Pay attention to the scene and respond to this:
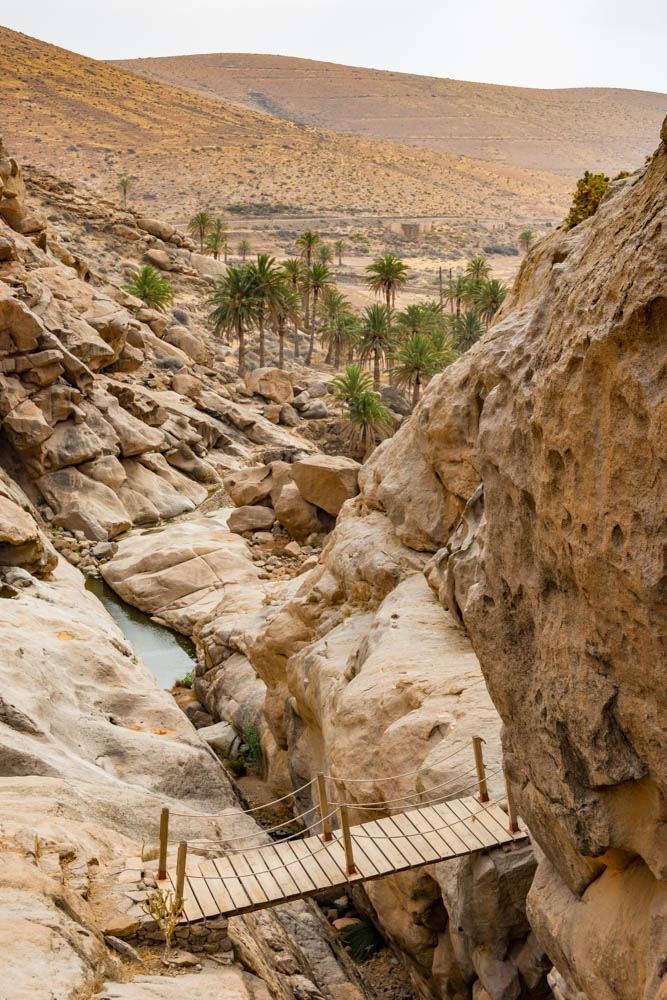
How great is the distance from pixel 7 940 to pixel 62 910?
990mm

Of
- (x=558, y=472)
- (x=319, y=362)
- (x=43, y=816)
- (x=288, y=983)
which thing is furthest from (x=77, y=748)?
(x=319, y=362)

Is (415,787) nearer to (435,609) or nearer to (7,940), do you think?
(435,609)

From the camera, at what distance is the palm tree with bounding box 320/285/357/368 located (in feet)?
196

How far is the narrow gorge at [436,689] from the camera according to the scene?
527 cm

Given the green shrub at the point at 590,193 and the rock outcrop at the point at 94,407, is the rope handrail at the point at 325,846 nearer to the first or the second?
the green shrub at the point at 590,193

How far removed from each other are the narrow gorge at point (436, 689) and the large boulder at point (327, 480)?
0.09 metres

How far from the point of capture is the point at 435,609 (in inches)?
556

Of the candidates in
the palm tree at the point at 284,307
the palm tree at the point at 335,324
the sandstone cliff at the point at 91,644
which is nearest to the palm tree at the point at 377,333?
the palm tree at the point at 335,324

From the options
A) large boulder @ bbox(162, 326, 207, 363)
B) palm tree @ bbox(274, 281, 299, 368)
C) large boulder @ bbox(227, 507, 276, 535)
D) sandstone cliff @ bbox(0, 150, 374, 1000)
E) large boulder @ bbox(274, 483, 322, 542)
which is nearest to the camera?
sandstone cliff @ bbox(0, 150, 374, 1000)

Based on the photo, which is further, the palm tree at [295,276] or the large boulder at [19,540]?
the palm tree at [295,276]

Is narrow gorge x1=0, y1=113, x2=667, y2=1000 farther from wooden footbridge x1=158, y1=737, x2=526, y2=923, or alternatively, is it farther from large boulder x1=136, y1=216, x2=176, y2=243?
large boulder x1=136, y1=216, x2=176, y2=243

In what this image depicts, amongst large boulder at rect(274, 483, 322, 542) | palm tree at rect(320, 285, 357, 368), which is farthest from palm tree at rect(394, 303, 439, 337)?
large boulder at rect(274, 483, 322, 542)

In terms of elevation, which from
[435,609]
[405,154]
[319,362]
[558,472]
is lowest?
[319,362]

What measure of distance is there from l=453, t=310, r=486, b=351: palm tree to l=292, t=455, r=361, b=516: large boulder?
31208 millimetres
